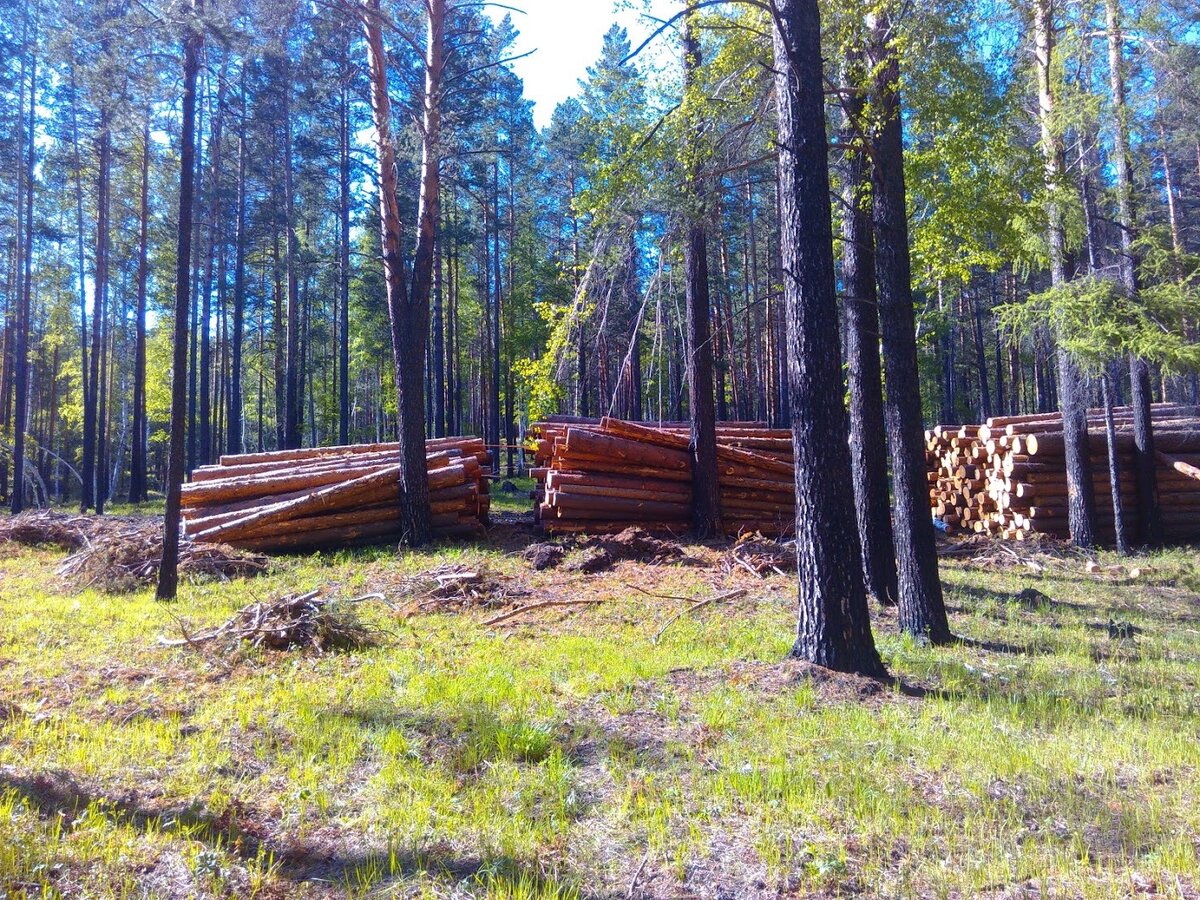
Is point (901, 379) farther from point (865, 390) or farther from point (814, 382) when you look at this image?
point (814, 382)

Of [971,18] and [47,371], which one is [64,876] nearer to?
[971,18]

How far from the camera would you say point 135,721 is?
4.95 metres

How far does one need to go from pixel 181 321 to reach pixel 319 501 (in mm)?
4544

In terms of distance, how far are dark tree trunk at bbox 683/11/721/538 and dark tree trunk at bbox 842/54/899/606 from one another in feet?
10.4


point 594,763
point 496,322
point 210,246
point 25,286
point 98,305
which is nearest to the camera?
point 594,763

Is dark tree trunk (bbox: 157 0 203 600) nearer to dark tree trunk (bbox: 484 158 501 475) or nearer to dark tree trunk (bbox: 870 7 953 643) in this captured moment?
dark tree trunk (bbox: 870 7 953 643)

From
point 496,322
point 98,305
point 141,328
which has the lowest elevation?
point 141,328

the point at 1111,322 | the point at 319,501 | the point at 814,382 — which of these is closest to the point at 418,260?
the point at 319,501

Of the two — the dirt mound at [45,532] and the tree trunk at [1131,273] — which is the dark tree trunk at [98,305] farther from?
the tree trunk at [1131,273]

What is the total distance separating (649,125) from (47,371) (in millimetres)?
46159

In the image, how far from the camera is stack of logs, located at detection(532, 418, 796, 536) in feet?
45.5

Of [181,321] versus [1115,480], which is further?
[1115,480]

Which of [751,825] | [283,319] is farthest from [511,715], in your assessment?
[283,319]

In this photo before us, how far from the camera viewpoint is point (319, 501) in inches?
504
